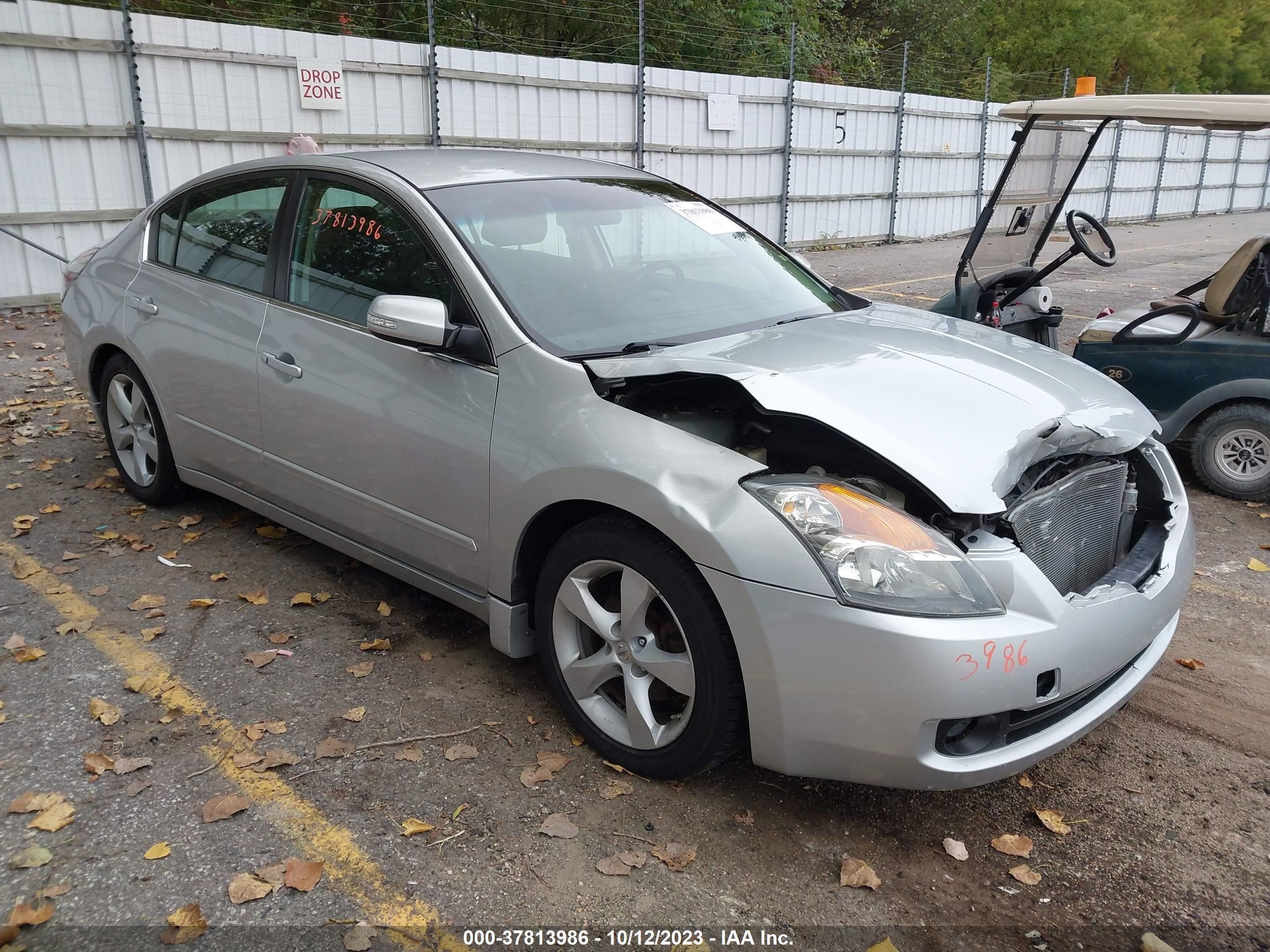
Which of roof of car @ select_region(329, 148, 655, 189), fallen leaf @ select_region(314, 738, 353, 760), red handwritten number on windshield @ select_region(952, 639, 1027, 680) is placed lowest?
fallen leaf @ select_region(314, 738, 353, 760)

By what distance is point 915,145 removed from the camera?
18938 mm

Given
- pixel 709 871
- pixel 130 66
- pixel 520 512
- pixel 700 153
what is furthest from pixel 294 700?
pixel 700 153

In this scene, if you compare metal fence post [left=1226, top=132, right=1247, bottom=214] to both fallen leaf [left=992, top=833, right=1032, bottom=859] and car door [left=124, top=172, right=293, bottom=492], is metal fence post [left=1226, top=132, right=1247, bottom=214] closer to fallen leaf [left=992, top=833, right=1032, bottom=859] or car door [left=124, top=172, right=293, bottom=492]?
car door [left=124, top=172, right=293, bottom=492]

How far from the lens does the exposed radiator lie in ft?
9.17

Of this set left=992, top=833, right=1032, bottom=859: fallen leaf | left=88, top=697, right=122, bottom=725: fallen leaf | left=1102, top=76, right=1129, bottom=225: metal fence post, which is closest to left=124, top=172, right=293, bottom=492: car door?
left=88, top=697, right=122, bottom=725: fallen leaf

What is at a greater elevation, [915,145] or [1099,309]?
[915,145]

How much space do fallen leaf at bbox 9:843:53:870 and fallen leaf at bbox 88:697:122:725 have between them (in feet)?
2.02

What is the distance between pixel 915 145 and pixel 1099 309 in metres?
8.71

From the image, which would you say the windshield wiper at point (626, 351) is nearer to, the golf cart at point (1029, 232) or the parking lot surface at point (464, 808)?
the parking lot surface at point (464, 808)

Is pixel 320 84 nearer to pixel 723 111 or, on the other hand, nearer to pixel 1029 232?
pixel 723 111

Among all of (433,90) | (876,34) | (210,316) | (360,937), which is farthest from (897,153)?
(360,937)

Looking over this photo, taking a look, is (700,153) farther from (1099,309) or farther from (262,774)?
(262,774)

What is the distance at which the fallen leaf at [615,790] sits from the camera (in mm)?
2865

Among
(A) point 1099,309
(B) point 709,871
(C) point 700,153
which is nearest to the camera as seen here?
(B) point 709,871
